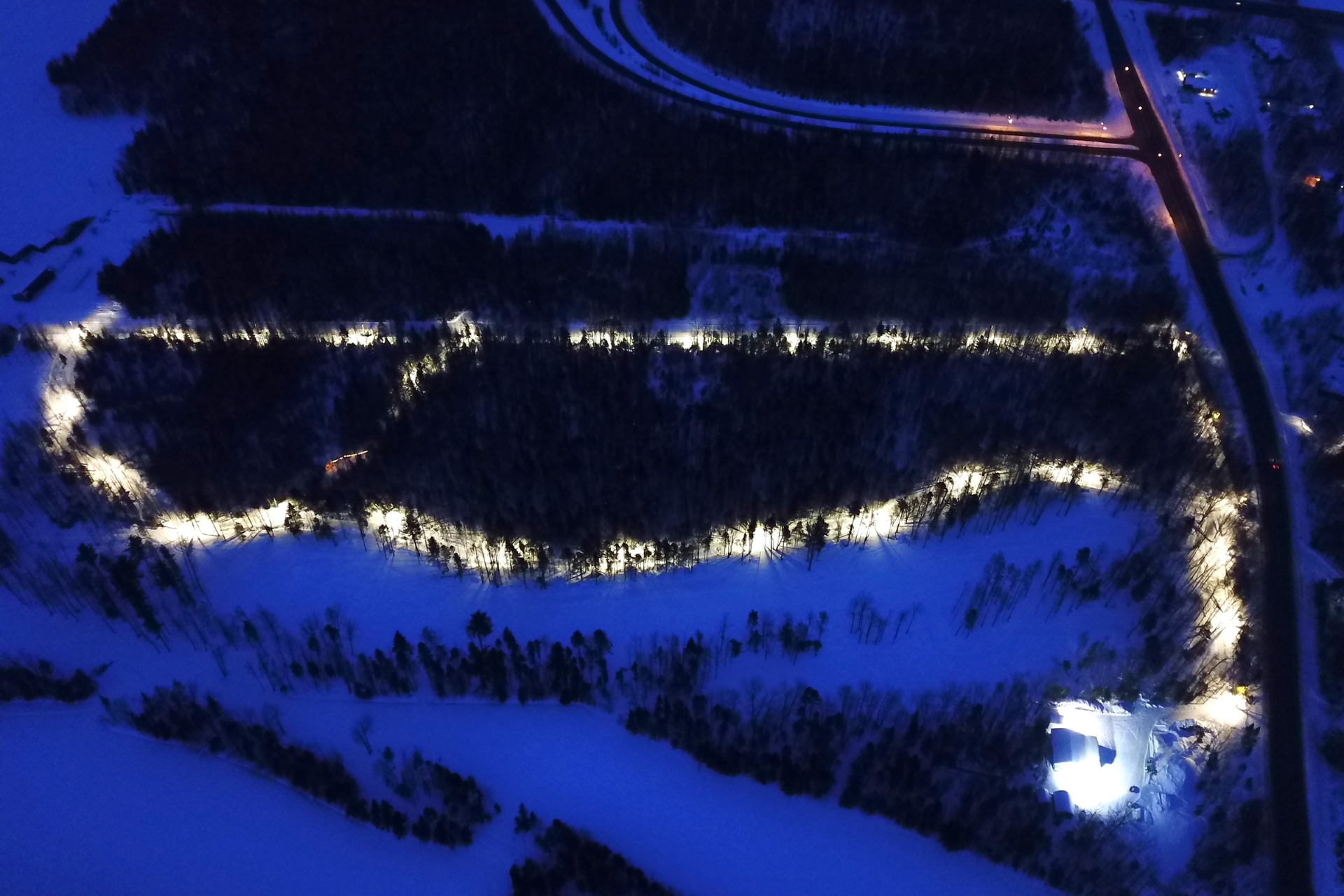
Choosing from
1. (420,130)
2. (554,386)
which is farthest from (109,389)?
(420,130)

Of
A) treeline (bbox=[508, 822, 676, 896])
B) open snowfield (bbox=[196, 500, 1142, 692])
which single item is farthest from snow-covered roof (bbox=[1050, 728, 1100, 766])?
treeline (bbox=[508, 822, 676, 896])

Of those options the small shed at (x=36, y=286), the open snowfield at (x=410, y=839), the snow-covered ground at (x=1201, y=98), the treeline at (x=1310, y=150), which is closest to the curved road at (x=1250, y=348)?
the snow-covered ground at (x=1201, y=98)

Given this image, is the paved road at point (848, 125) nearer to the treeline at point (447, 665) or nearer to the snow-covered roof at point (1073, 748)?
the treeline at point (447, 665)

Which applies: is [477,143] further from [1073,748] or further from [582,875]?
[1073,748]

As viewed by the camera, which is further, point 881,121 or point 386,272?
point 881,121

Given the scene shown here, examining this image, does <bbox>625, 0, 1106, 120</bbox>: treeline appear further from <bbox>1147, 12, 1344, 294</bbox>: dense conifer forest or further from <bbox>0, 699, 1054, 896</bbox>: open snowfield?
<bbox>0, 699, 1054, 896</bbox>: open snowfield

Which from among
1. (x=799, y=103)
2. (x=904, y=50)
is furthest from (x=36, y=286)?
(x=904, y=50)
